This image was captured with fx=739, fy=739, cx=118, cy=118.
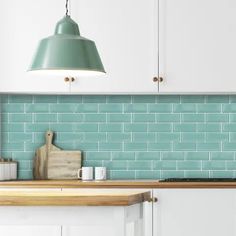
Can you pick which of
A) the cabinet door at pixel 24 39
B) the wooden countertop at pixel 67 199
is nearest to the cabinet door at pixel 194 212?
the cabinet door at pixel 24 39

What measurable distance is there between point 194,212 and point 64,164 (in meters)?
1.16

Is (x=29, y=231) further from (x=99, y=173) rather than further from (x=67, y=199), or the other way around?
(x=67, y=199)

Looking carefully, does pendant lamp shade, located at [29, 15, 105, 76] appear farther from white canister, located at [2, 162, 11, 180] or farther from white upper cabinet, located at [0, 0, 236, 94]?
white canister, located at [2, 162, 11, 180]

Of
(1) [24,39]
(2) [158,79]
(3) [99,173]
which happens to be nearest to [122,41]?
(2) [158,79]

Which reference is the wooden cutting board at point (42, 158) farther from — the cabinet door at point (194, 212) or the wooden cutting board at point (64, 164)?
the cabinet door at point (194, 212)

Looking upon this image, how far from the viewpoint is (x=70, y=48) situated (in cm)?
376

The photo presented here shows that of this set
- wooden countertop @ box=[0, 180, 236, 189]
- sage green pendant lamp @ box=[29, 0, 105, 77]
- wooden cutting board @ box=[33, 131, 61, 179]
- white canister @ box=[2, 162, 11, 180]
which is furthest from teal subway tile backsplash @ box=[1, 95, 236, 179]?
sage green pendant lamp @ box=[29, 0, 105, 77]

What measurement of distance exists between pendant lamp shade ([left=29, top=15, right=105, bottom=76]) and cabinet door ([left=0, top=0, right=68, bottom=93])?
66.5 inches

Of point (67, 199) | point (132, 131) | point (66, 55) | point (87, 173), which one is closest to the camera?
point (67, 199)

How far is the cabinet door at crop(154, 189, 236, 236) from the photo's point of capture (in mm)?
5207

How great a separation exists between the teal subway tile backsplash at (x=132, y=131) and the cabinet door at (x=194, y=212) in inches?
23.7

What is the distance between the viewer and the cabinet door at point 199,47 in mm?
5449

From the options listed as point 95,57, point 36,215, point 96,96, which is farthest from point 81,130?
point 36,215

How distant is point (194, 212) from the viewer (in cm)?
523
